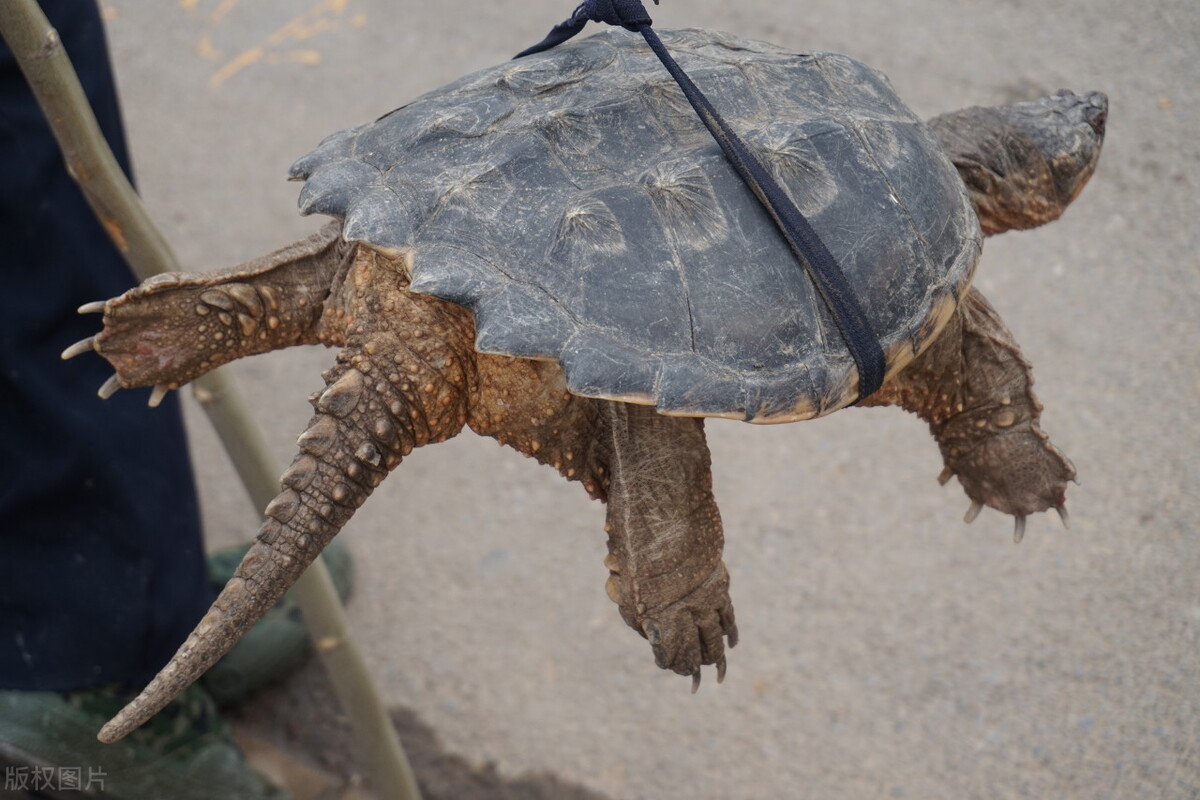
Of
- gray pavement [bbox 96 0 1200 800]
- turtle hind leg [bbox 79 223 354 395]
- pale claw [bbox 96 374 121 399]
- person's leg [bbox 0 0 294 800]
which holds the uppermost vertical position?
turtle hind leg [bbox 79 223 354 395]

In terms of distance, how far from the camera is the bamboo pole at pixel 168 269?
167 cm

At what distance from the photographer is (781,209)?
58.0 inches

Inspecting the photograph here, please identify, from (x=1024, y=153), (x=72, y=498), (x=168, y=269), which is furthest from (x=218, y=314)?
(x=1024, y=153)

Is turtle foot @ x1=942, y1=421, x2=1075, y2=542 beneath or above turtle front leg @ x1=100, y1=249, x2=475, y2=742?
beneath

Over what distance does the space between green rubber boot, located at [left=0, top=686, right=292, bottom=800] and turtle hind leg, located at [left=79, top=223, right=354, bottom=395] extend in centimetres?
147

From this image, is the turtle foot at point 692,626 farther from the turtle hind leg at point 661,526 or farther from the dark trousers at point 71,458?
the dark trousers at point 71,458

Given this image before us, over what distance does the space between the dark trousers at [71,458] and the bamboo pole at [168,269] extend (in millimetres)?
417

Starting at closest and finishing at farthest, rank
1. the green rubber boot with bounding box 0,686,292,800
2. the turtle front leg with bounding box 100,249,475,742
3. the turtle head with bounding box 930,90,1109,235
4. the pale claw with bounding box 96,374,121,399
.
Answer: the turtle front leg with bounding box 100,249,475,742 → the pale claw with bounding box 96,374,121,399 → the turtle head with bounding box 930,90,1109,235 → the green rubber boot with bounding box 0,686,292,800

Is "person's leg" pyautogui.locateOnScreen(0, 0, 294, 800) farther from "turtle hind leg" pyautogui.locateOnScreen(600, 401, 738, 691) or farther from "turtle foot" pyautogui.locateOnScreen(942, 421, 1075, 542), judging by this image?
"turtle foot" pyautogui.locateOnScreen(942, 421, 1075, 542)

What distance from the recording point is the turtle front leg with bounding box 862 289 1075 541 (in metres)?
1.91

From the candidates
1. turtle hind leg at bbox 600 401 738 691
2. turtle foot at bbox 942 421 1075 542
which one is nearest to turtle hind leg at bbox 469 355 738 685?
turtle hind leg at bbox 600 401 738 691

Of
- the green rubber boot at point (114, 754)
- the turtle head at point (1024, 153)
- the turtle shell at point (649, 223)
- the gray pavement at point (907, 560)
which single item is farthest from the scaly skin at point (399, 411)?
the gray pavement at point (907, 560)

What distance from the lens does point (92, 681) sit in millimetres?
2734

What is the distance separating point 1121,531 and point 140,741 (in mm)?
3402
